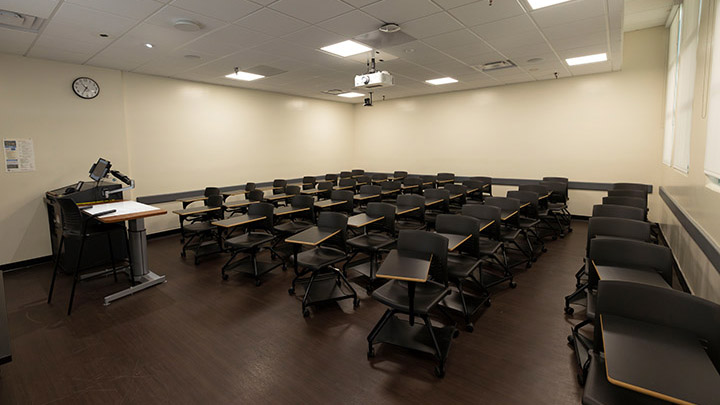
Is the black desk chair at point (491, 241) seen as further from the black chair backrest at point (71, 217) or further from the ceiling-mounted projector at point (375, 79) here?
the black chair backrest at point (71, 217)

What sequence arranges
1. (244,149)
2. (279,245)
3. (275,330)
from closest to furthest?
(275,330) → (279,245) → (244,149)

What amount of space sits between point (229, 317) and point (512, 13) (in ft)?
15.3

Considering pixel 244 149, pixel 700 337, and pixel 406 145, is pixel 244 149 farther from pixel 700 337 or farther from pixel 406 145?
pixel 700 337

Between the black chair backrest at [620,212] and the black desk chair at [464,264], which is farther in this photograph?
the black chair backrest at [620,212]

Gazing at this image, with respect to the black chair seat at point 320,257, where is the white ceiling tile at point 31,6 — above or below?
above

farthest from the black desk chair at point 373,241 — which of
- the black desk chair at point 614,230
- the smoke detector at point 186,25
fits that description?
→ the smoke detector at point 186,25

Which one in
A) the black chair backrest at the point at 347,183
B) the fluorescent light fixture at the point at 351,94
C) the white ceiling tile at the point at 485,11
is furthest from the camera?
the fluorescent light fixture at the point at 351,94

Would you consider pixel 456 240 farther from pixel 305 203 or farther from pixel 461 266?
pixel 305 203

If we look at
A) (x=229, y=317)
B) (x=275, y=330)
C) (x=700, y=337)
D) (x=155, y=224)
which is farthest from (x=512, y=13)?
(x=155, y=224)

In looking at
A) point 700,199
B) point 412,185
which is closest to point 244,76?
point 412,185

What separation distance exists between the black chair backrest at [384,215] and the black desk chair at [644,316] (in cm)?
285

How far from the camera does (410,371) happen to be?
103 inches

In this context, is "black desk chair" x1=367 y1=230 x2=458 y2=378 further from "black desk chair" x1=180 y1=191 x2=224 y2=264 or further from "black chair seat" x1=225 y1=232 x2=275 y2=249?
"black desk chair" x1=180 y1=191 x2=224 y2=264

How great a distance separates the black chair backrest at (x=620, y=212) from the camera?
395cm
